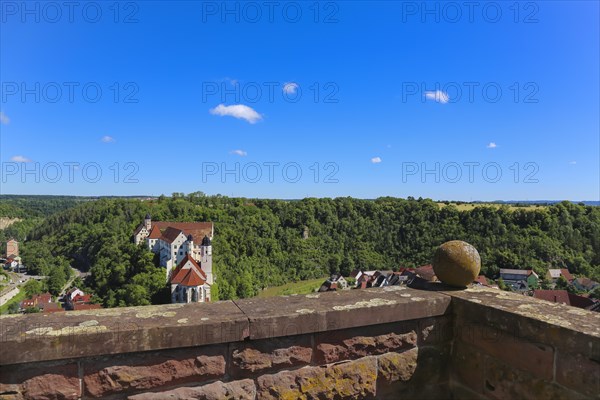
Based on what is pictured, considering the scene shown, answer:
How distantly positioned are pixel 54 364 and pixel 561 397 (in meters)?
2.61

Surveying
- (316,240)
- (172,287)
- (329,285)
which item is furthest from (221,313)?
(316,240)

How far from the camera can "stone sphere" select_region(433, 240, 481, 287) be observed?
9.50ft

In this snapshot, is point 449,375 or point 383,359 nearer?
point 383,359

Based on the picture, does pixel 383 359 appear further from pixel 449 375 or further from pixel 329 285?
pixel 329 285

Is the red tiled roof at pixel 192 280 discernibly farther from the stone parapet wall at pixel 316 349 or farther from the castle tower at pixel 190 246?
the stone parapet wall at pixel 316 349

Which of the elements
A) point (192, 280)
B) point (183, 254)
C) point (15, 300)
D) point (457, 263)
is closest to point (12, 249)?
point (15, 300)

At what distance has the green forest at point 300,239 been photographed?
173 ft

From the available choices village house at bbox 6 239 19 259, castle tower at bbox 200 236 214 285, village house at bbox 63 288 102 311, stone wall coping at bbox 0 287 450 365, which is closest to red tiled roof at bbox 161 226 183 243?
castle tower at bbox 200 236 214 285

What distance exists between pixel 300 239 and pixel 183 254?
31801 mm

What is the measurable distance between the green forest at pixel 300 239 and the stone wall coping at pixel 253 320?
45628 millimetres

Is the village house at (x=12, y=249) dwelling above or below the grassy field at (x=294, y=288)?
above

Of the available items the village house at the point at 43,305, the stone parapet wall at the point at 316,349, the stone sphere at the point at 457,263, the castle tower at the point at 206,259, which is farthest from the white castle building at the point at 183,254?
the stone parapet wall at the point at 316,349

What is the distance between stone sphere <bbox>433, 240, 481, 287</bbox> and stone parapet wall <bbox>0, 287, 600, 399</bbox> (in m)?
0.13

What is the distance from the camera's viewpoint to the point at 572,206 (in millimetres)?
59406
